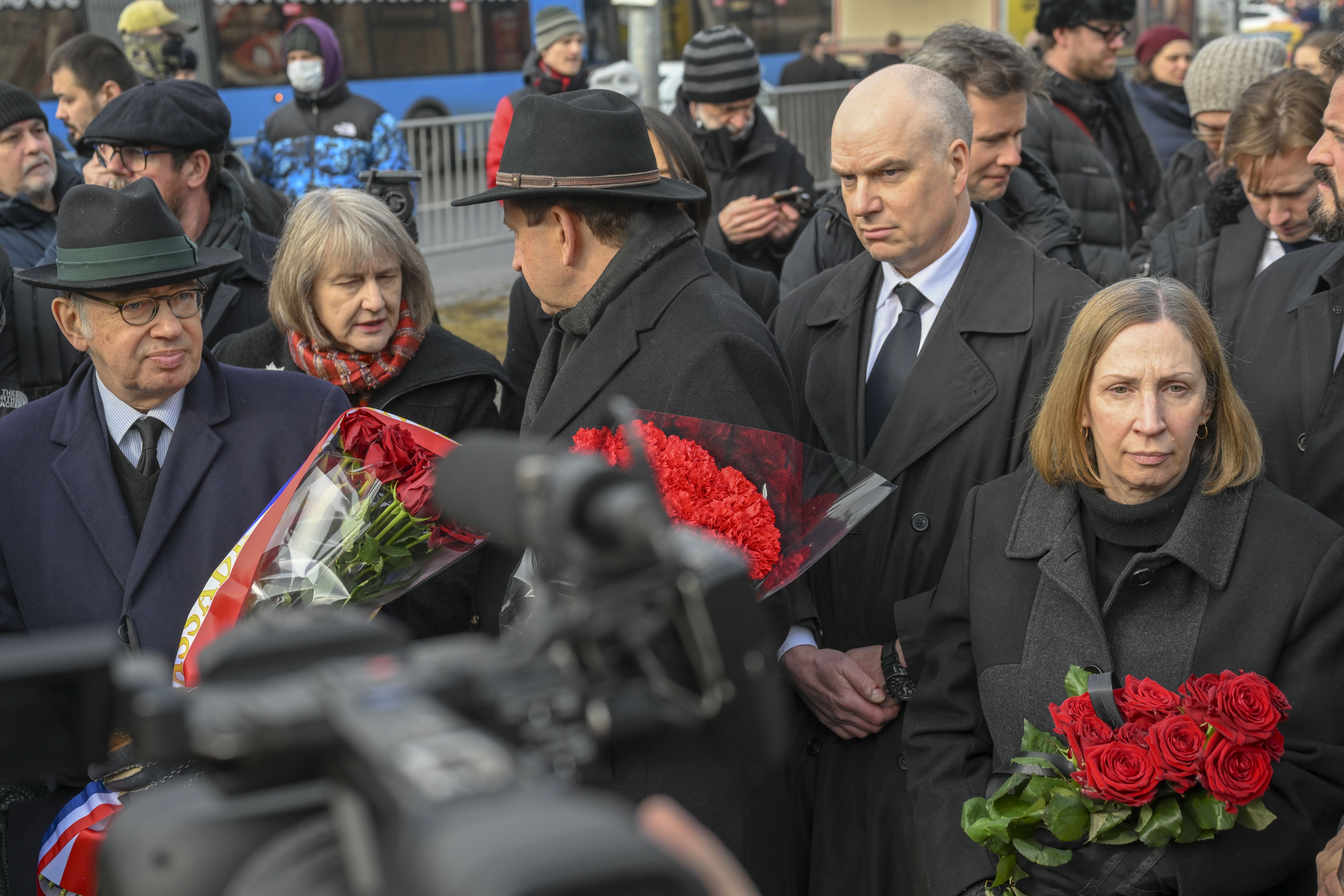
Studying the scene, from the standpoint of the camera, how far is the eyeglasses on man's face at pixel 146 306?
3.12 metres

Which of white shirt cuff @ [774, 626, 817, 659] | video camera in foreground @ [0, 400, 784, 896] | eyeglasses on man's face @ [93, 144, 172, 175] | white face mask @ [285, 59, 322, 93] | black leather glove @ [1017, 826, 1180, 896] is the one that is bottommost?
black leather glove @ [1017, 826, 1180, 896]

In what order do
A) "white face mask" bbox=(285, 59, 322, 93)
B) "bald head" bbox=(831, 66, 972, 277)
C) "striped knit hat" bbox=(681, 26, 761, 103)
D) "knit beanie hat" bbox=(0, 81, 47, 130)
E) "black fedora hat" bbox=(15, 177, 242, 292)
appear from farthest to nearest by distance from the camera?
1. "white face mask" bbox=(285, 59, 322, 93)
2. "striped knit hat" bbox=(681, 26, 761, 103)
3. "knit beanie hat" bbox=(0, 81, 47, 130)
4. "bald head" bbox=(831, 66, 972, 277)
5. "black fedora hat" bbox=(15, 177, 242, 292)

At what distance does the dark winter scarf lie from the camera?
9.45 feet

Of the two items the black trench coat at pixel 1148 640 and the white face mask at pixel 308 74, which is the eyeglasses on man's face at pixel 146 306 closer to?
the black trench coat at pixel 1148 640

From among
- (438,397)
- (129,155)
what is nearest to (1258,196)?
(438,397)

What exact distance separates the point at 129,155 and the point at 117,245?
1.89 meters

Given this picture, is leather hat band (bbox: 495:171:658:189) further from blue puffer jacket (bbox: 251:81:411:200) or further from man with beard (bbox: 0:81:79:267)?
man with beard (bbox: 0:81:79:267)

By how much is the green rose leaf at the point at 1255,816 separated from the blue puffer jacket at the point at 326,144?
4601mm

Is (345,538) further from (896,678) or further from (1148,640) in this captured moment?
(1148,640)

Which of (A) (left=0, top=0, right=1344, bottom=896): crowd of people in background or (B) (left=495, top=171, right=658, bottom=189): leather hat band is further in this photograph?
(B) (left=495, top=171, right=658, bottom=189): leather hat band

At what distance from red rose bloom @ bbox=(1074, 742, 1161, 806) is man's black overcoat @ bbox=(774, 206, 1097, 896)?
77 centimetres

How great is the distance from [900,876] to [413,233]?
376 cm

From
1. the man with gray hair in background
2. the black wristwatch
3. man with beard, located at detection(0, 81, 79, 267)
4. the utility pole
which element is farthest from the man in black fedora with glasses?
the utility pole

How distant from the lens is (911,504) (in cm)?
328
